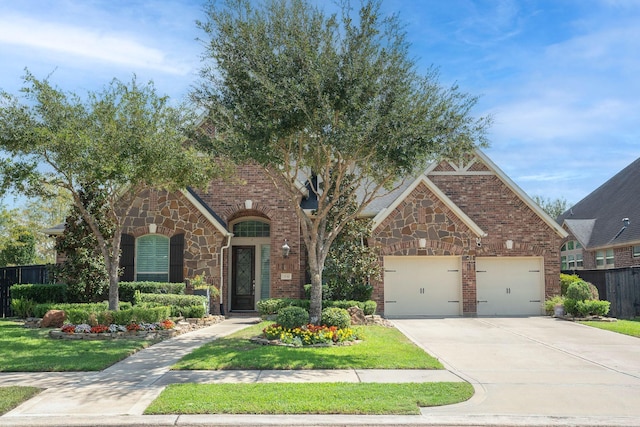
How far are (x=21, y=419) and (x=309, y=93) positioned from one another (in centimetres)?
788

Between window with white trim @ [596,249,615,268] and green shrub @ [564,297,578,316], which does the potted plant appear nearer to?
green shrub @ [564,297,578,316]

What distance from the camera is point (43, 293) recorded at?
1750 centimetres

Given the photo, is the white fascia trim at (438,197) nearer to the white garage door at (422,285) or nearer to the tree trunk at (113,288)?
the white garage door at (422,285)

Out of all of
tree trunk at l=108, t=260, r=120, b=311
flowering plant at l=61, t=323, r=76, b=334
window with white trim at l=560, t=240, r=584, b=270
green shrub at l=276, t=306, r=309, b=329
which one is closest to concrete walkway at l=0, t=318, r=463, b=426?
green shrub at l=276, t=306, r=309, b=329

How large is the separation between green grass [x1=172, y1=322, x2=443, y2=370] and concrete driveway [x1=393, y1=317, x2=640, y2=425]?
28.0 inches

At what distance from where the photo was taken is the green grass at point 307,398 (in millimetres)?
7098

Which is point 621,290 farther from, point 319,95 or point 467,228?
point 319,95

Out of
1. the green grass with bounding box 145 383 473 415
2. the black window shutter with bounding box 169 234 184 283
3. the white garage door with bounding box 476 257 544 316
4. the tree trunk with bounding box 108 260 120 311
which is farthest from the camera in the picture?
the white garage door with bounding box 476 257 544 316

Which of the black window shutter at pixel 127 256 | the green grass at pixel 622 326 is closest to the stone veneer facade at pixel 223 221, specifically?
the black window shutter at pixel 127 256

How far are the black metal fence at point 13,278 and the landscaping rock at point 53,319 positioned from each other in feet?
11.7

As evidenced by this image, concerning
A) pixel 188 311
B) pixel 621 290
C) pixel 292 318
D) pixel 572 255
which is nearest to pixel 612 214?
pixel 572 255

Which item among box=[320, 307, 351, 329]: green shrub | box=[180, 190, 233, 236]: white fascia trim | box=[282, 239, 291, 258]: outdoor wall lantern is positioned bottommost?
box=[320, 307, 351, 329]: green shrub

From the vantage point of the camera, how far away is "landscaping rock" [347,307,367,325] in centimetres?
1669

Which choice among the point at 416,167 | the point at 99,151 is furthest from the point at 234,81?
the point at 416,167
